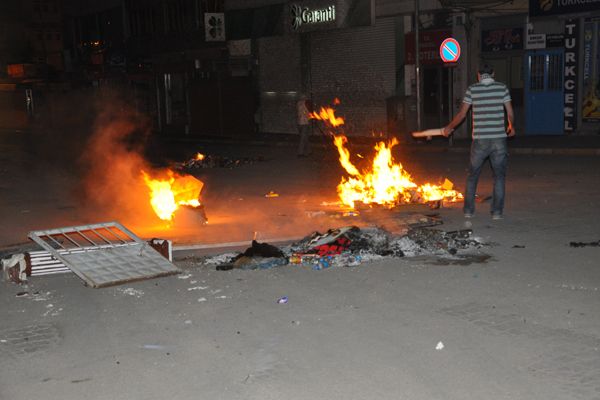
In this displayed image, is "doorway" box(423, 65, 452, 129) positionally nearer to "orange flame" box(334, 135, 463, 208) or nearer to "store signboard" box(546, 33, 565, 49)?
"store signboard" box(546, 33, 565, 49)

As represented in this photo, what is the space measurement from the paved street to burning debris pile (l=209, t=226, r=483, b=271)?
8.4 inches

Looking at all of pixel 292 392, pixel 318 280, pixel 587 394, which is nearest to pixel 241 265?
pixel 318 280

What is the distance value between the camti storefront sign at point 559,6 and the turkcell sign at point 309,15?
921 cm

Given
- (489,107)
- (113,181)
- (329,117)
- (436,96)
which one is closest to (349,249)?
(489,107)

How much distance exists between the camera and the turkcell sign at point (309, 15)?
30.5 meters

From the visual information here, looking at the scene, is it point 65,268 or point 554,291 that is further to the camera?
point 65,268

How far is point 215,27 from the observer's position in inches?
1407

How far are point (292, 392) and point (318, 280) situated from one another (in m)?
2.80

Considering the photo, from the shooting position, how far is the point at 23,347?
5707mm

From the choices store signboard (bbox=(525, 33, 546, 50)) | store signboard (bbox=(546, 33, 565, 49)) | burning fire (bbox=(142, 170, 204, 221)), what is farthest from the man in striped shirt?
store signboard (bbox=(525, 33, 546, 50))

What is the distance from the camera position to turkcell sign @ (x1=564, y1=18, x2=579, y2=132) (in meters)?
23.3

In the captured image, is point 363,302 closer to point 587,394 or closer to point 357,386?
point 357,386

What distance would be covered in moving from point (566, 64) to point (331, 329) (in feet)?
66.6

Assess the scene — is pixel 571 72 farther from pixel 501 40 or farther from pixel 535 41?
pixel 501 40
